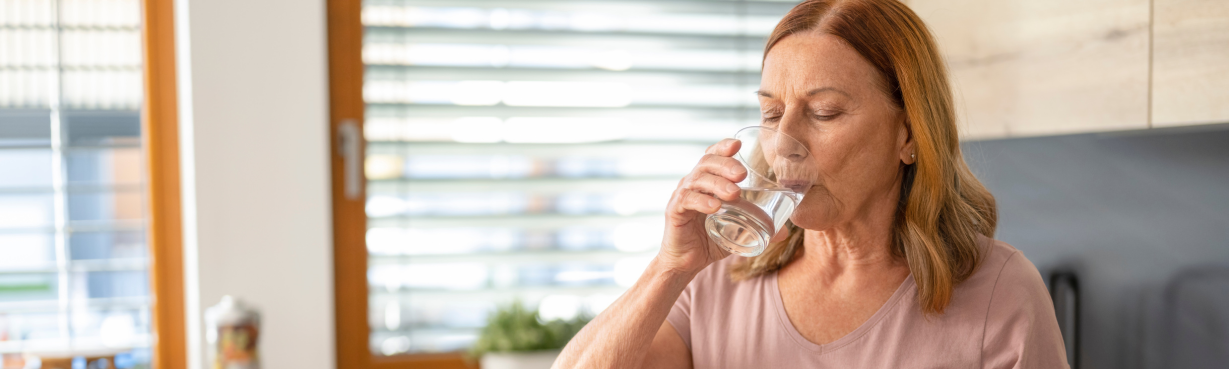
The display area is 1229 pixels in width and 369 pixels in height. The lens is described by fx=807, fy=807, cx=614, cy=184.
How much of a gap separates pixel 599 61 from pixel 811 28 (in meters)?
1.35

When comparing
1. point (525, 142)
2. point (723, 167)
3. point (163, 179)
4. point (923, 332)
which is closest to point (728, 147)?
point (723, 167)

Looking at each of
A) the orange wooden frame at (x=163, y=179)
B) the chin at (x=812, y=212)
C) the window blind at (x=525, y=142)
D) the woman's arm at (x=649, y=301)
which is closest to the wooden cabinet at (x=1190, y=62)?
the chin at (x=812, y=212)

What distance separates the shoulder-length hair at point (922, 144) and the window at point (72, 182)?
187 centimetres

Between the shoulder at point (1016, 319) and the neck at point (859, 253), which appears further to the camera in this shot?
the neck at point (859, 253)

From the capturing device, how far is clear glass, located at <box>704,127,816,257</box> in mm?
896

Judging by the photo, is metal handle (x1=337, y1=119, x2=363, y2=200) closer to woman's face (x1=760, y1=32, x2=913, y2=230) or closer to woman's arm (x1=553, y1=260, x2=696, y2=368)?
woman's arm (x1=553, y1=260, x2=696, y2=368)

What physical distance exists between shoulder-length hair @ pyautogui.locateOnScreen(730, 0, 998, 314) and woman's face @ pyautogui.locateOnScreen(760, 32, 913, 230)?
0.02 meters

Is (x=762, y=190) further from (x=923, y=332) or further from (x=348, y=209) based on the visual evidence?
(x=348, y=209)

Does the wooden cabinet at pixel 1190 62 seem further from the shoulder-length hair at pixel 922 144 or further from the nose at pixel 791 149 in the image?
the nose at pixel 791 149

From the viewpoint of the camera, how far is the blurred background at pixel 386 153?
203 cm

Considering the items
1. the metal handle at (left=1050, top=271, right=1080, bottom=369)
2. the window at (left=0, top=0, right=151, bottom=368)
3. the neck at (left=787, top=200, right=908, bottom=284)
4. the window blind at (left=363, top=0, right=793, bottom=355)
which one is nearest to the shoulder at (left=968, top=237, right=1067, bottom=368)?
the neck at (left=787, top=200, right=908, bottom=284)

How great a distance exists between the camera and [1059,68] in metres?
1.47

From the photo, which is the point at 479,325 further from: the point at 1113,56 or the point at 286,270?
the point at 1113,56

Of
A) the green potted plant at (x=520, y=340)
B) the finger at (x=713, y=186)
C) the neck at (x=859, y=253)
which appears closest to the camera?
the finger at (x=713, y=186)
